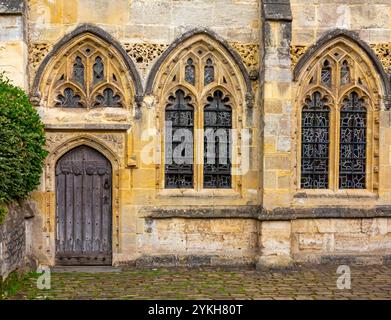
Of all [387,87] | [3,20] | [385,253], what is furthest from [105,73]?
[385,253]

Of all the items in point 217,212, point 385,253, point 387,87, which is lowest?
point 385,253

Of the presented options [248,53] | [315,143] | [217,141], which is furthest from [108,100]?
[315,143]

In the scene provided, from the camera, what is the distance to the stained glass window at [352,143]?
428 inches

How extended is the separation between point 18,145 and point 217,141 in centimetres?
406

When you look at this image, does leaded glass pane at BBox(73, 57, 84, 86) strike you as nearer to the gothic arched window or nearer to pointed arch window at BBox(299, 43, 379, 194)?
the gothic arched window

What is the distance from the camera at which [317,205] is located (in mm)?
10609

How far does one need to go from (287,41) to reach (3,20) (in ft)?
18.0

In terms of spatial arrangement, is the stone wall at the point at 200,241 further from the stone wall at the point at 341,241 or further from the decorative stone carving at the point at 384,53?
the decorative stone carving at the point at 384,53

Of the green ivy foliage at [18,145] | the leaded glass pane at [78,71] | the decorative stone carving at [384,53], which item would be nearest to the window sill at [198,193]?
the green ivy foliage at [18,145]

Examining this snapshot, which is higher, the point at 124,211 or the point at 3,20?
the point at 3,20

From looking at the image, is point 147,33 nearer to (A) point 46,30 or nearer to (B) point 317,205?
(A) point 46,30

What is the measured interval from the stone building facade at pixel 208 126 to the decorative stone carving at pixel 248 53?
29 millimetres

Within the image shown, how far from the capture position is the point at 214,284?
29.2 feet

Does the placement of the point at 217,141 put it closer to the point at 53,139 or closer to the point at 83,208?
the point at 83,208
